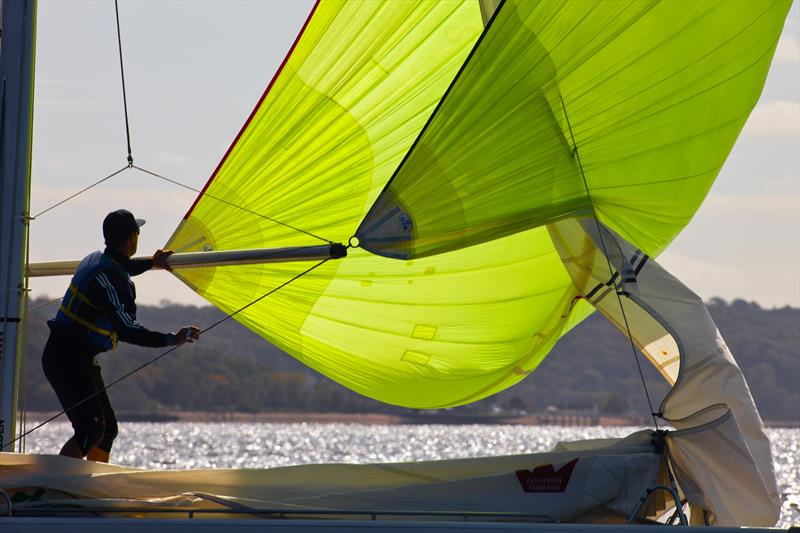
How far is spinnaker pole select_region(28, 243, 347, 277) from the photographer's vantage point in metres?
6.07

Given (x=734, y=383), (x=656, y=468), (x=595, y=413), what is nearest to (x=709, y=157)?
(x=734, y=383)

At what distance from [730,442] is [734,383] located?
0.32 metres

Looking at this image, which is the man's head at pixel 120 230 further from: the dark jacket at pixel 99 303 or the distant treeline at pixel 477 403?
the distant treeline at pixel 477 403

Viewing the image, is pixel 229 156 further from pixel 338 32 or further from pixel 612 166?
pixel 612 166

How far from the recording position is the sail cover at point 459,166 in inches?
237

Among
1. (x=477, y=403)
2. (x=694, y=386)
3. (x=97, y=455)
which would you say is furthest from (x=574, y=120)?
(x=477, y=403)

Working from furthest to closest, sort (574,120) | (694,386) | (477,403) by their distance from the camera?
1. (477,403)
2. (574,120)
3. (694,386)

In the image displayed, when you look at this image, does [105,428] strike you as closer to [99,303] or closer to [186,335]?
[99,303]

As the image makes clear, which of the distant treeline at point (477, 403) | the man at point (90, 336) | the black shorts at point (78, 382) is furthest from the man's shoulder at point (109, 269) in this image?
the distant treeline at point (477, 403)

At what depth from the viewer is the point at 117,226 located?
6.09m

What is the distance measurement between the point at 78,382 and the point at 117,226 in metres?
0.72

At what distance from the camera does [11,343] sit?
251 inches

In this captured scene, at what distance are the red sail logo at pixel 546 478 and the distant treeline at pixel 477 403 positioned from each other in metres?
64.6

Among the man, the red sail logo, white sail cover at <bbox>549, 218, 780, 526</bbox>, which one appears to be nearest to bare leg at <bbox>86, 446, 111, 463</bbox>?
the man
